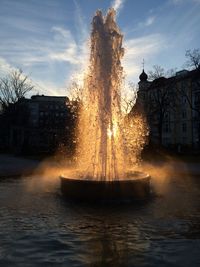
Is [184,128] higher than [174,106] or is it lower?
lower

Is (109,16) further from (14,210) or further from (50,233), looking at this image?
(50,233)

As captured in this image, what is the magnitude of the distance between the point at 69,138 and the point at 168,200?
29.1 meters

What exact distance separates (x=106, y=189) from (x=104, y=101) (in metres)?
4.33

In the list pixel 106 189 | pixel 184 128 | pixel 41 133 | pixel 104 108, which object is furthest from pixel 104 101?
pixel 184 128

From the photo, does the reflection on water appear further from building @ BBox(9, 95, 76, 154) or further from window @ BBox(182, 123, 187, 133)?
window @ BBox(182, 123, 187, 133)

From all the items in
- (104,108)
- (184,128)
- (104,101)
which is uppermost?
(184,128)

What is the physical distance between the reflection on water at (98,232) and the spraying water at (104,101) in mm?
2496

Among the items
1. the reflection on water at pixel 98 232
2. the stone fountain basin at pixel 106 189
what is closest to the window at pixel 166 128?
the reflection on water at pixel 98 232

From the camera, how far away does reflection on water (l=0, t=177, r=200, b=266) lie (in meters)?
5.49

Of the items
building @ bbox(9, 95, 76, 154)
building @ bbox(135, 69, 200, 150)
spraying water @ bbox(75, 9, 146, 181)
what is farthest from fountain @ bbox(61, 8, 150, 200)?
building @ bbox(135, 69, 200, 150)

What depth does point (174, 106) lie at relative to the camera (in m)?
65.1

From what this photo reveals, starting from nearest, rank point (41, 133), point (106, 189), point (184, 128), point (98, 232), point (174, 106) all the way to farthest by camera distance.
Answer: point (98, 232)
point (106, 189)
point (41, 133)
point (174, 106)
point (184, 128)

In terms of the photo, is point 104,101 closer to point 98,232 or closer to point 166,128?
point 98,232

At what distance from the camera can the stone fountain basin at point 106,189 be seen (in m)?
10.1
